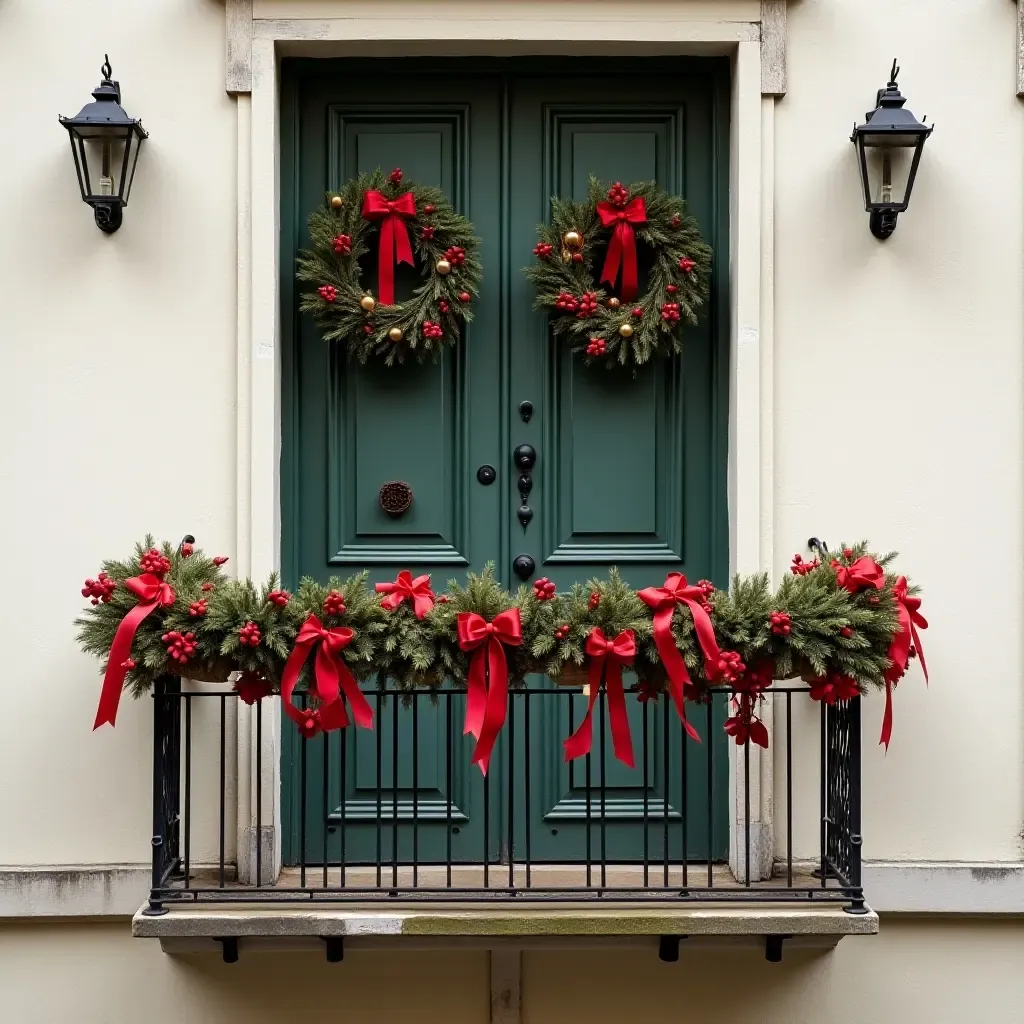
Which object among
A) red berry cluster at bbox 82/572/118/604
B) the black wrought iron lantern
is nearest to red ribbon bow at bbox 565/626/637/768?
red berry cluster at bbox 82/572/118/604

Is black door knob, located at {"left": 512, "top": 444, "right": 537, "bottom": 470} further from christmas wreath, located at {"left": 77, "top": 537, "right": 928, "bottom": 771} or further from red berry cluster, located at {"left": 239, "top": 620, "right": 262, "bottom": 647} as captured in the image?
red berry cluster, located at {"left": 239, "top": 620, "right": 262, "bottom": 647}

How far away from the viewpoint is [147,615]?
417 cm

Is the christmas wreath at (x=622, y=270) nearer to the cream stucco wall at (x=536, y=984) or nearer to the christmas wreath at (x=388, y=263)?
the christmas wreath at (x=388, y=263)

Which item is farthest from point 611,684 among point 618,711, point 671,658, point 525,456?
point 525,456

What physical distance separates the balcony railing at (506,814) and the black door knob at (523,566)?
0.49 meters

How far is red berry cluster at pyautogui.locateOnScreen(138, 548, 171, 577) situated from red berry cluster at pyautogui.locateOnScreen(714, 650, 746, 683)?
6.28 ft

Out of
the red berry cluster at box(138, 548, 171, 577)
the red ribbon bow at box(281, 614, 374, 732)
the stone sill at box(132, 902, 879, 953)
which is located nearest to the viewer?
the red ribbon bow at box(281, 614, 374, 732)

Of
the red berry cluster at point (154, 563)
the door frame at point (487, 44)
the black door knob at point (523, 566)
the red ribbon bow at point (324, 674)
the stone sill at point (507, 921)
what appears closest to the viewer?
the red ribbon bow at point (324, 674)

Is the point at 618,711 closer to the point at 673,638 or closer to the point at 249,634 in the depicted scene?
the point at 673,638

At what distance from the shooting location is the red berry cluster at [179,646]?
410cm

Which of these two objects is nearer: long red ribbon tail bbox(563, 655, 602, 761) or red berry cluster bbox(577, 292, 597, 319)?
long red ribbon tail bbox(563, 655, 602, 761)

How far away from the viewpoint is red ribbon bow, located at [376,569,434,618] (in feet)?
13.8

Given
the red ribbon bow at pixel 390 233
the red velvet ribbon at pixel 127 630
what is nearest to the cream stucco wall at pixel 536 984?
the red velvet ribbon at pixel 127 630

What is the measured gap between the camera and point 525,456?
5.00 m
